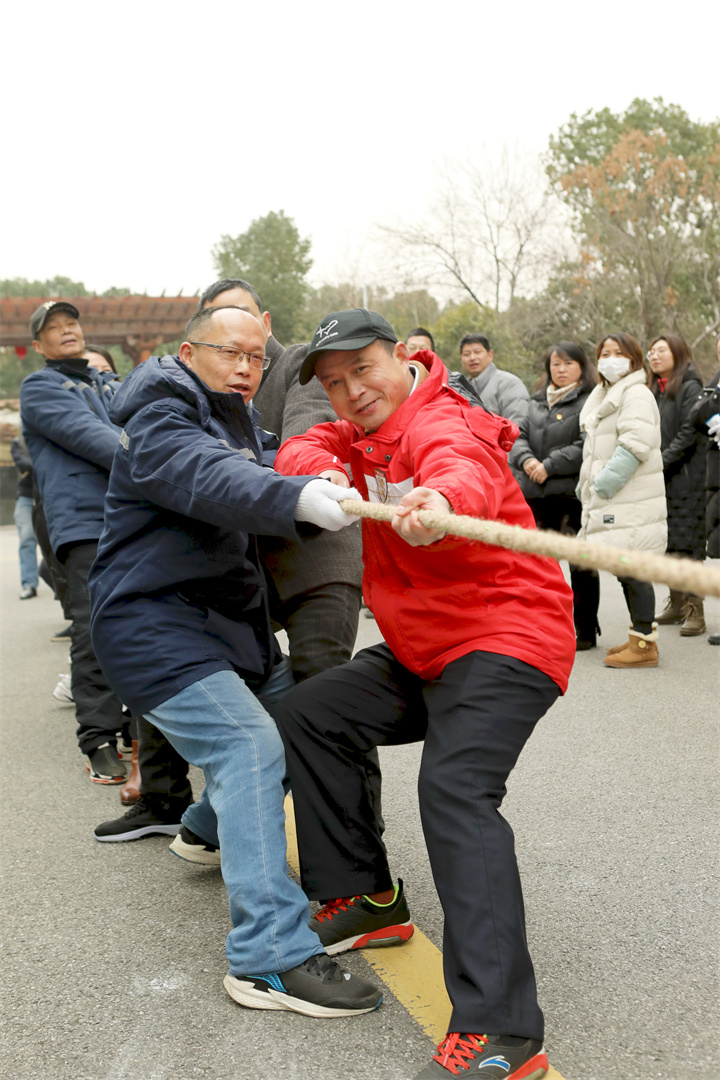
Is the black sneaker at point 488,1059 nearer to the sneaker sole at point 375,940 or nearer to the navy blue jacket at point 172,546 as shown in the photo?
the sneaker sole at point 375,940

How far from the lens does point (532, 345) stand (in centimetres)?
2411

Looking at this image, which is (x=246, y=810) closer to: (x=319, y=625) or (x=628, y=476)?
(x=319, y=625)

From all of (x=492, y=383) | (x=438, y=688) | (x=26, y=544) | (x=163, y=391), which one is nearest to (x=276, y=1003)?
(x=438, y=688)

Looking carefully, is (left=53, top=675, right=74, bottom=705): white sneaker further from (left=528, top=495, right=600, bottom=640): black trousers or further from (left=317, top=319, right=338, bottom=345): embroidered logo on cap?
(left=317, top=319, right=338, bottom=345): embroidered logo on cap

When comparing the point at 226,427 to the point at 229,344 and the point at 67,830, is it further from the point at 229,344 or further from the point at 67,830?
the point at 67,830

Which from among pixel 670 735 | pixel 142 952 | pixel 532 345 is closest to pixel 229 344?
pixel 142 952

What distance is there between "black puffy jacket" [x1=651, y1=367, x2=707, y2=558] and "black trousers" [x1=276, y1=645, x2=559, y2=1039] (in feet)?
15.5

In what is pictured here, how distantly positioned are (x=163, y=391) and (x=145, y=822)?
Result: 5.95 feet

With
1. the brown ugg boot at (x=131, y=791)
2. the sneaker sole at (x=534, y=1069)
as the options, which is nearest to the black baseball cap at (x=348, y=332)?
the sneaker sole at (x=534, y=1069)

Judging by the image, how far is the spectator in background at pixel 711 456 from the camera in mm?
6277

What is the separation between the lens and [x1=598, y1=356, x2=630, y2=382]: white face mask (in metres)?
5.97

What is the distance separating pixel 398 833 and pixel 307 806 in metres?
1.14

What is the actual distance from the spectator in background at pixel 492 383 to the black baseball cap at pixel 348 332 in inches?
198

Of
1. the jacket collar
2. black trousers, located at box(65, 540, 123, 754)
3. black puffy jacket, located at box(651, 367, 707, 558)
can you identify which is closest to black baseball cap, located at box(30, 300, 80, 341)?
black trousers, located at box(65, 540, 123, 754)
